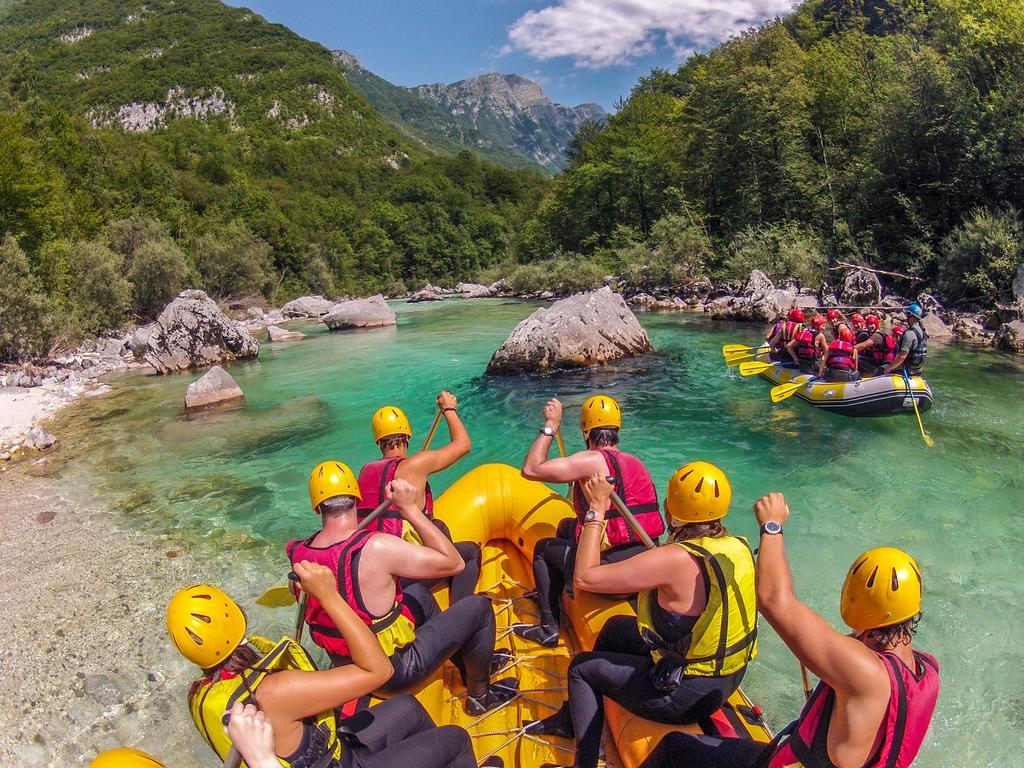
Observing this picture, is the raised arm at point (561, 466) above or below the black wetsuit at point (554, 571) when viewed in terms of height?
above

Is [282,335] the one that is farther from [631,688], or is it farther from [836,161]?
[836,161]

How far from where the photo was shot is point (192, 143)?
186 ft

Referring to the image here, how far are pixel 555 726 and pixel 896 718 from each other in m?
1.77

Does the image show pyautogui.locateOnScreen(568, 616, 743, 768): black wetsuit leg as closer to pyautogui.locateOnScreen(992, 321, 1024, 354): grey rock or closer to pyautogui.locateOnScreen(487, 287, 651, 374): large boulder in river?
pyautogui.locateOnScreen(487, 287, 651, 374): large boulder in river

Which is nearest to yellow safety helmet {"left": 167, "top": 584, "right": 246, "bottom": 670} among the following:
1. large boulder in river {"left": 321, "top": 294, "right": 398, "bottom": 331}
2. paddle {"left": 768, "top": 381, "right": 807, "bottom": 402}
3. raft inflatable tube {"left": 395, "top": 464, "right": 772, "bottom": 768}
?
raft inflatable tube {"left": 395, "top": 464, "right": 772, "bottom": 768}

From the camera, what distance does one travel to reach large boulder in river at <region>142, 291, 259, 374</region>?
17016mm

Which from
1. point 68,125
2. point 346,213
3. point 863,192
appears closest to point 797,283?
point 863,192

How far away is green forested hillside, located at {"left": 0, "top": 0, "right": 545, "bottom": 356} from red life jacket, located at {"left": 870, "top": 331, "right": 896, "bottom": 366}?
19597 millimetres

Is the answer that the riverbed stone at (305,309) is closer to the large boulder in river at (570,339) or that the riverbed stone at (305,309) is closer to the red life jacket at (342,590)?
the large boulder in river at (570,339)

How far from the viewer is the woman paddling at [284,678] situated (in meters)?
1.91

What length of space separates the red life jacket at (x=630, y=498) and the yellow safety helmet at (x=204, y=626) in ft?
6.69

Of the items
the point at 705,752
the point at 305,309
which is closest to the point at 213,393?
the point at 705,752

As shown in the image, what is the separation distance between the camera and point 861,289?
1869 cm

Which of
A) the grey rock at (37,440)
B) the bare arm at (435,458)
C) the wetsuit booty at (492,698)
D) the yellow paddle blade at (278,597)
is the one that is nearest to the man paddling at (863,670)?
the wetsuit booty at (492,698)
